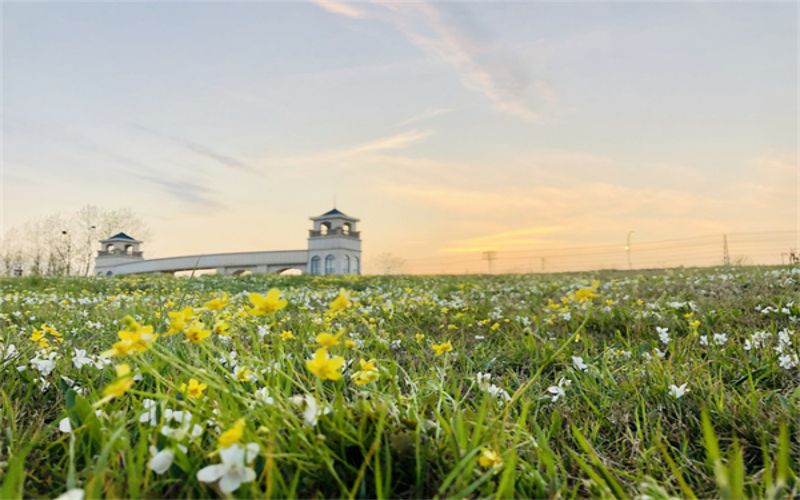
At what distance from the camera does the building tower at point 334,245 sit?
49.6 metres

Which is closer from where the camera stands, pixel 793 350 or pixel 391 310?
pixel 793 350

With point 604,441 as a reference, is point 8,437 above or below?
above

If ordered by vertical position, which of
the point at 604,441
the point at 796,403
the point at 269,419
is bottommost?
the point at 604,441

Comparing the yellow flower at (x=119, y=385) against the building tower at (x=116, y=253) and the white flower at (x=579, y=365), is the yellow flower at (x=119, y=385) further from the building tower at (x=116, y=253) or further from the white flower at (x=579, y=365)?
the building tower at (x=116, y=253)

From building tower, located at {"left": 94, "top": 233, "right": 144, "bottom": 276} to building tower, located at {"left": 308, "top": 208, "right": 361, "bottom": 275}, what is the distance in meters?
20.7

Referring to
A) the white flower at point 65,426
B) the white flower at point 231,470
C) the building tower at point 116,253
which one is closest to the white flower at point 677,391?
the white flower at point 231,470

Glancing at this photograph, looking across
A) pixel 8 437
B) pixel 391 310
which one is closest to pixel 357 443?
pixel 8 437

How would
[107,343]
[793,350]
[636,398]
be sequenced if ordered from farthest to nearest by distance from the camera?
[107,343] < [793,350] < [636,398]

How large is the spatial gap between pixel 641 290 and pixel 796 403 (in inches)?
195

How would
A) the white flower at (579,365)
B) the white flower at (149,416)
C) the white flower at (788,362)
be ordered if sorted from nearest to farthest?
the white flower at (149,416), the white flower at (788,362), the white flower at (579,365)

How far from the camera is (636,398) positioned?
2301 millimetres

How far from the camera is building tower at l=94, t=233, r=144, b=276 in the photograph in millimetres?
54938

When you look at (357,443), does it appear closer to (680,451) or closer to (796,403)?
(680,451)

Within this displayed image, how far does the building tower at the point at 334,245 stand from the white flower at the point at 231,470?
155ft
